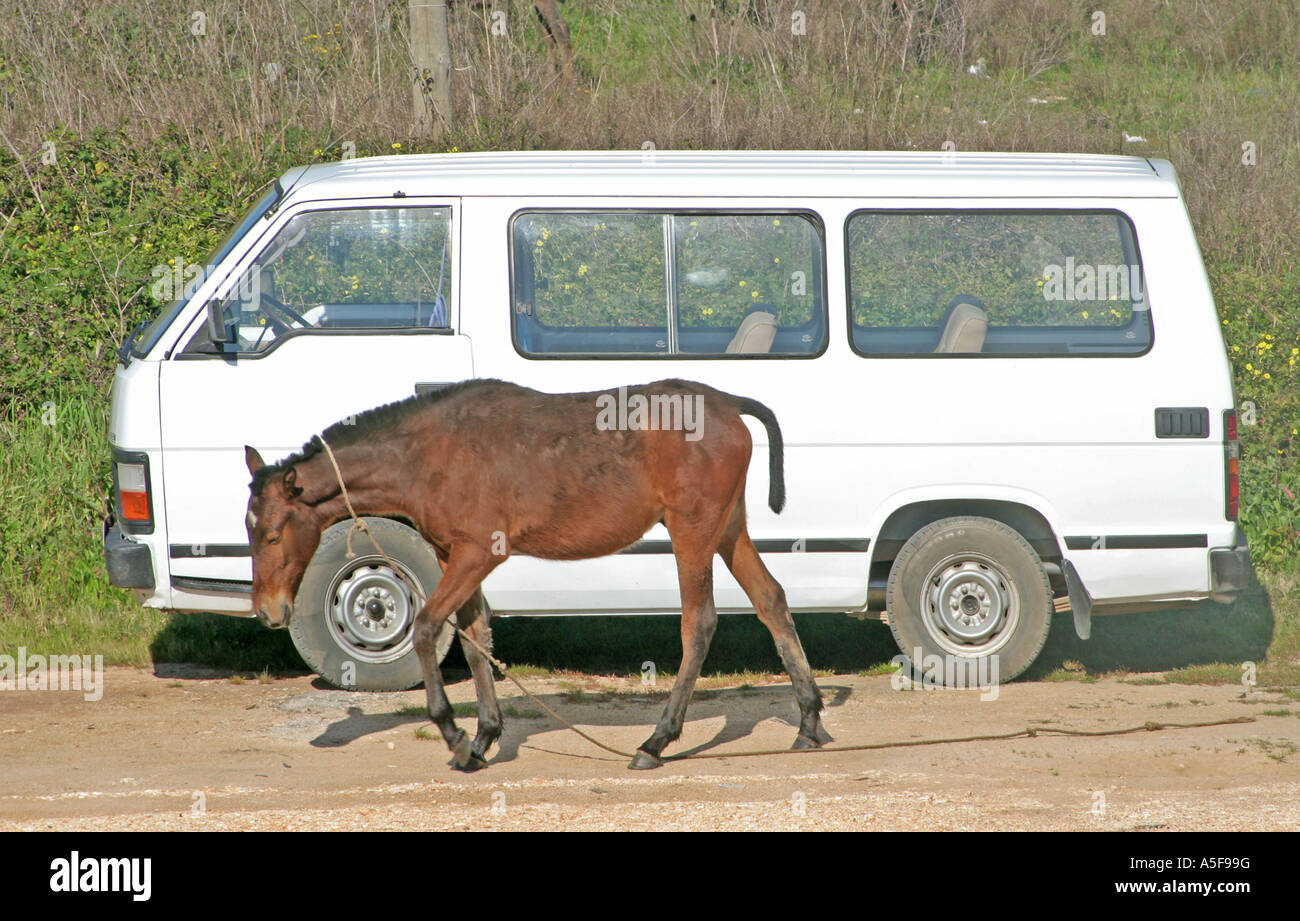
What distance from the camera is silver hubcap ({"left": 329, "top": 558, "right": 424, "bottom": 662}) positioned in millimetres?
7117

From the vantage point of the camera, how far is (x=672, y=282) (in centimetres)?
716

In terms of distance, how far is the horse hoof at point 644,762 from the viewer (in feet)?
19.4

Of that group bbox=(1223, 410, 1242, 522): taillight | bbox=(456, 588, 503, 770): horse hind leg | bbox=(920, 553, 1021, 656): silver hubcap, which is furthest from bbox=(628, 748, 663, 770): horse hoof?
bbox=(1223, 410, 1242, 522): taillight

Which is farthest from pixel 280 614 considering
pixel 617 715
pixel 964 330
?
pixel 964 330

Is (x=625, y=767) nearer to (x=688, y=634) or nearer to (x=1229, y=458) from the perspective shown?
(x=688, y=634)

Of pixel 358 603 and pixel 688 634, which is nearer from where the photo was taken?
pixel 688 634

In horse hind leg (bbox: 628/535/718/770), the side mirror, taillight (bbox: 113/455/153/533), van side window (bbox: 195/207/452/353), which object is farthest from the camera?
van side window (bbox: 195/207/452/353)

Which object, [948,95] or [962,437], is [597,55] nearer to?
[948,95]

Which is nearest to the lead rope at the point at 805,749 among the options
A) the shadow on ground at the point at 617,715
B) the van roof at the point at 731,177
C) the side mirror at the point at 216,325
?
the shadow on ground at the point at 617,715

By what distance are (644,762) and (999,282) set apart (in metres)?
3.30

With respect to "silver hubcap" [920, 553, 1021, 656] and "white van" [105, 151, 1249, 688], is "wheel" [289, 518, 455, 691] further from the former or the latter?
"silver hubcap" [920, 553, 1021, 656]

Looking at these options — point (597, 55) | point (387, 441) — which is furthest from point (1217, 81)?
point (387, 441)

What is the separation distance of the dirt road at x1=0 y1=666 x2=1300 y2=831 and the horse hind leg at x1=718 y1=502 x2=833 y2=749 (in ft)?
0.56

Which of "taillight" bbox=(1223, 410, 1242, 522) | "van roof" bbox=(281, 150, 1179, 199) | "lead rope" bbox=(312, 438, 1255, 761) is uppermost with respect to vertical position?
"van roof" bbox=(281, 150, 1179, 199)
